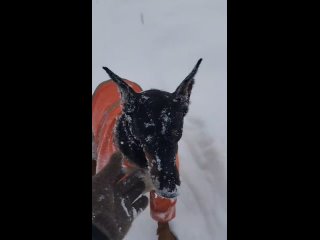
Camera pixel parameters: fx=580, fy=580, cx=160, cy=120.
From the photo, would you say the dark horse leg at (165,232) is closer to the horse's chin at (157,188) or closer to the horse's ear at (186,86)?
the horse's chin at (157,188)

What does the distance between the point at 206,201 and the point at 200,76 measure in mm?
465

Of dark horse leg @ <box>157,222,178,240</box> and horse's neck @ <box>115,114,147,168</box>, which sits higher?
horse's neck @ <box>115,114,147,168</box>

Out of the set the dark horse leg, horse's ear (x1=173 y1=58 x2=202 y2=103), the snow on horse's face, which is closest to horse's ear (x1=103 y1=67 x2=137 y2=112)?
the snow on horse's face

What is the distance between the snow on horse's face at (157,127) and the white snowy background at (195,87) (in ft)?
0.13

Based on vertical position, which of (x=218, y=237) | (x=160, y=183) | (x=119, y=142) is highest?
(x=119, y=142)

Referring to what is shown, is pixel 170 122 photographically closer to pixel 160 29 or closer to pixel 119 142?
pixel 119 142

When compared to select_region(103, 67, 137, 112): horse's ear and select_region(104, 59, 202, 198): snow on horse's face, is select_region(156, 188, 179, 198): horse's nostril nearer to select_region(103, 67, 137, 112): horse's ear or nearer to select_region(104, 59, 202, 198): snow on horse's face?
select_region(104, 59, 202, 198): snow on horse's face

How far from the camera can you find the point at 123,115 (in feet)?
7.18

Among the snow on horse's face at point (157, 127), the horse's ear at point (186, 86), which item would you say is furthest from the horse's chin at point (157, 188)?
the horse's ear at point (186, 86)

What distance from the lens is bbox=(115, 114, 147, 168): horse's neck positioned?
2.15 m

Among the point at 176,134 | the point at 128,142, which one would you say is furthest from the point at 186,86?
the point at 128,142

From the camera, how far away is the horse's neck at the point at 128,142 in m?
2.15

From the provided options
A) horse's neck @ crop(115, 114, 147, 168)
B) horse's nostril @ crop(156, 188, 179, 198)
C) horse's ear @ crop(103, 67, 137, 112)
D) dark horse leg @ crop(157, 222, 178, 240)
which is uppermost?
horse's ear @ crop(103, 67, 137, 112)
